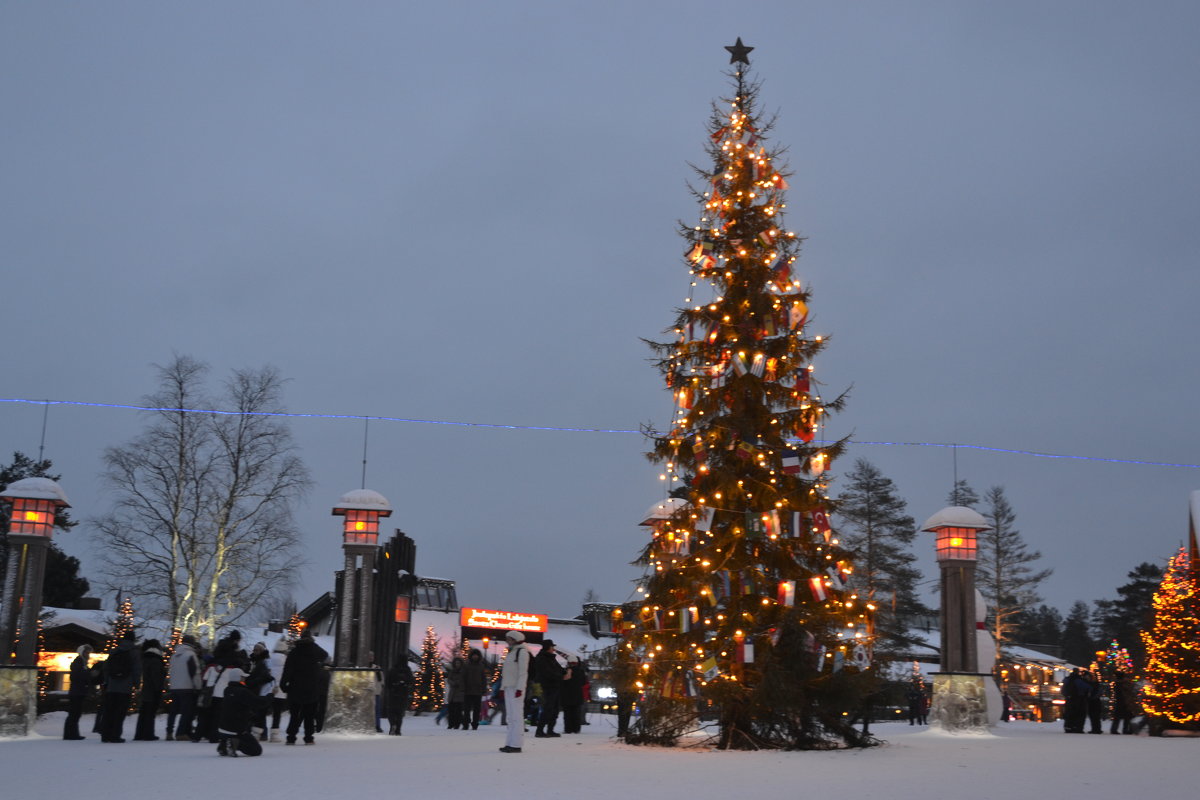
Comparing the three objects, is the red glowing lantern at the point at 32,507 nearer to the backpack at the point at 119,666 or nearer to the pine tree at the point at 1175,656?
the backpack at the point at 119,666

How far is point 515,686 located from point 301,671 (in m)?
3.03

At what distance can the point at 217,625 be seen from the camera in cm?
3206

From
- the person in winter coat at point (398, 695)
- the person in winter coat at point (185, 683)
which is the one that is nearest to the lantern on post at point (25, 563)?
the person in winter coat at point (185, 683)

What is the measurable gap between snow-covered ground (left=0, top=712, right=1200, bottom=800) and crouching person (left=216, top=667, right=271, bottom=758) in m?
0.25

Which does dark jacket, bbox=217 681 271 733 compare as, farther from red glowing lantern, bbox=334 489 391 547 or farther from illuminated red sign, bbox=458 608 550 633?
illuminated red sign, bbox=458 608 550 633

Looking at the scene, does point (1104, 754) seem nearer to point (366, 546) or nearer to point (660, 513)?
point (660, 513)

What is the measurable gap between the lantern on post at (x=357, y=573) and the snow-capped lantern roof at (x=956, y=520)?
9.92 metres

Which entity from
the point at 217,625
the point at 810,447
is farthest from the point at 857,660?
the point at 217,625

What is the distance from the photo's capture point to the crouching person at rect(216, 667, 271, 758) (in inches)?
523

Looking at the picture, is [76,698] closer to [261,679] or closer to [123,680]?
Result: [123,680]

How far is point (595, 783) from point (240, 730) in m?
5.19

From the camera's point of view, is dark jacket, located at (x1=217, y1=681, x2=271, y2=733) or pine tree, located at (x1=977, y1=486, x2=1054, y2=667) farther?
pine tree, located at (x1=977, y1=486, x2=1054, y2=667)

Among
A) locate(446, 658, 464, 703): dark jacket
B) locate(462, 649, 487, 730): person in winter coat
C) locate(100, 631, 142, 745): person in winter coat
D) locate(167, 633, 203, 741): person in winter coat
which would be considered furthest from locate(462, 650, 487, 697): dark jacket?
locate(100, 631, 142, 745): person in winter coat

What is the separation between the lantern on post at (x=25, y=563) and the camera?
1770 centimetres
